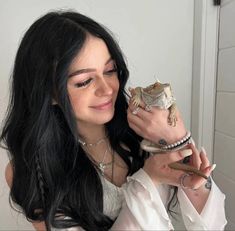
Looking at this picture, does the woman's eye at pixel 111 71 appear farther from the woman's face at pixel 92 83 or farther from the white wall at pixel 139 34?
the white wall at pixel 139 34

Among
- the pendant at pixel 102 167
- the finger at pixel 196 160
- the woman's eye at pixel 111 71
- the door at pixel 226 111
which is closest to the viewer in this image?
the finger at pixel 196 160

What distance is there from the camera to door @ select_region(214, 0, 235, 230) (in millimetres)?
1023

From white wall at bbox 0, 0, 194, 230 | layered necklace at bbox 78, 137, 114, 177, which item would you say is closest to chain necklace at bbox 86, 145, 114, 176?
layered necklace at bbox 78, 137, 114, 177

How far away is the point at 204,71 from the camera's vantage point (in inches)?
44.5

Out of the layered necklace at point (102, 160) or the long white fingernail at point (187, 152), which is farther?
the layered necklace at point (102, 160)

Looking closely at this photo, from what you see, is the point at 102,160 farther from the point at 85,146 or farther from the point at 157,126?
the point at 157,126

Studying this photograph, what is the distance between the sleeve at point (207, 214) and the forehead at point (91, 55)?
445 millimetres

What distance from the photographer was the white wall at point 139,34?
1062 mm

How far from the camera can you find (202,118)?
118 centimetres

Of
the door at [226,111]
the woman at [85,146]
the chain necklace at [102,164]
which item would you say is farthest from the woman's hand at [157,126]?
the door at [226,111]

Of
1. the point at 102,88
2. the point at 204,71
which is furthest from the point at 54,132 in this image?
the point at 204,71

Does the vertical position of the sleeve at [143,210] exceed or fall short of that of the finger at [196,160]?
it falls short

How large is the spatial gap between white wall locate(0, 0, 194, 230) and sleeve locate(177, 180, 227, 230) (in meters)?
0.51

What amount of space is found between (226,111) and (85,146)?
566mm
